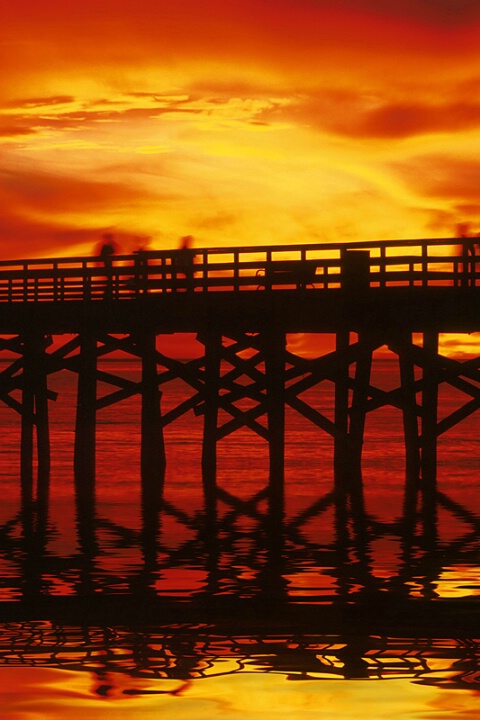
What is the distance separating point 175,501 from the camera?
23297 millimetres

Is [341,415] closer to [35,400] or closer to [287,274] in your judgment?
[287,274]

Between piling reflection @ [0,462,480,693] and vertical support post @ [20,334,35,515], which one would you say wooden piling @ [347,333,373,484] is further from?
vertical support post @ [20,334,35,515]

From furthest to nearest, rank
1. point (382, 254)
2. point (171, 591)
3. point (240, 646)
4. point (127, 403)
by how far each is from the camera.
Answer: point (127, 403)
point (382, 254)
point (171, 591)
point (240, 646)

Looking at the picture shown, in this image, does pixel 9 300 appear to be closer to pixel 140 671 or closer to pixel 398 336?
pixel 398 336

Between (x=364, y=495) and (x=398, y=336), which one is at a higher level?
(x=398, y=336)

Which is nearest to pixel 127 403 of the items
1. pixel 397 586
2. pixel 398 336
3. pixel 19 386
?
pixel 19 386

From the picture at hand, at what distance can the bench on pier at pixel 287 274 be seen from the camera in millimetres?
22328

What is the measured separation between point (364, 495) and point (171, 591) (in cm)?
1132

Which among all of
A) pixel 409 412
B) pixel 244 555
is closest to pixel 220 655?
pixel 244 555

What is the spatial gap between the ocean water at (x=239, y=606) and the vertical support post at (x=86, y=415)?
48cm

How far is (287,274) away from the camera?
22.5m

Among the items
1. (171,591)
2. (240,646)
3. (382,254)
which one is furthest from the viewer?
(382,254)

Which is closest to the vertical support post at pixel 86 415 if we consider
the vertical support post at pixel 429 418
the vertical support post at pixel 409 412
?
the vertical support post at pixel 409 412

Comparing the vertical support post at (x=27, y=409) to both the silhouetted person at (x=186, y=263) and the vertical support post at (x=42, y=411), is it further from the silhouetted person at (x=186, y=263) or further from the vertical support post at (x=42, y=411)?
the silhouetted person at (x=186, y=263)
